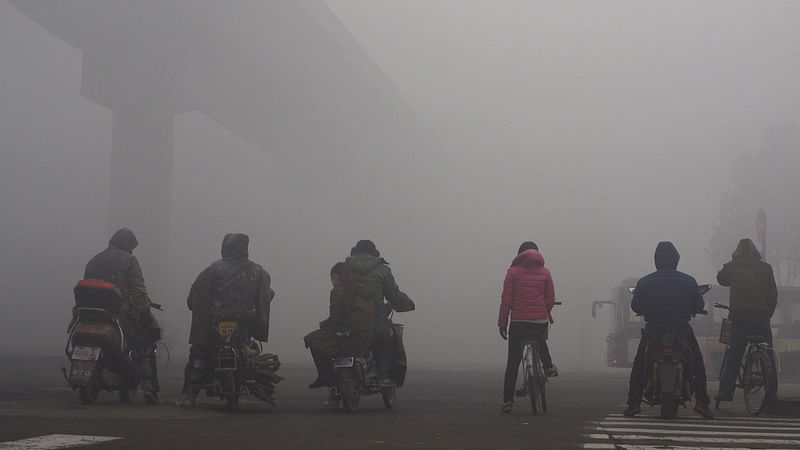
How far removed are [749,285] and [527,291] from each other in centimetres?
295

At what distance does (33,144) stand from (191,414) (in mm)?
29529

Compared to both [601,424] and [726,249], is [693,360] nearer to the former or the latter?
[601,424]

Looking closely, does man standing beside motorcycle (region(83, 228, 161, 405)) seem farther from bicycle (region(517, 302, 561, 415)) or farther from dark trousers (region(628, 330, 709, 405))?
dark trousers (region(628, 330, 709, 405))

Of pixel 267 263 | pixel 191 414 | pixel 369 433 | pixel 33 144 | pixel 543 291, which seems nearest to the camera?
pixel 369 433

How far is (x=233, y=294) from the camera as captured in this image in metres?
10.5

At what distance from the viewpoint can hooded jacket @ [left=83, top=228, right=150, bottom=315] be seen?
1080 centimetres

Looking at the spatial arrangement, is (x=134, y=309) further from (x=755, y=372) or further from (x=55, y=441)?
(x=755, y=372)

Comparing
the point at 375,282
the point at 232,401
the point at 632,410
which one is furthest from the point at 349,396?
the point at 632,410

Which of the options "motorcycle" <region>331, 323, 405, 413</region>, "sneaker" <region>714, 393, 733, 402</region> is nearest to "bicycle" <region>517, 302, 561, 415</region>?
"motorcycle" <region>331, 323, 405, 413</region>

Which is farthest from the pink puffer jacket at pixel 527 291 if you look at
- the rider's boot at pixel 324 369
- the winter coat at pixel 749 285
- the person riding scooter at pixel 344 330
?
the winter coat at pixel 749 285

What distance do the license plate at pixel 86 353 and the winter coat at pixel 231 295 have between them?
887 millimetres

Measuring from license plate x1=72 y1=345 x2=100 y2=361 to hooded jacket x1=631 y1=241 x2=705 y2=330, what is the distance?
5424mm

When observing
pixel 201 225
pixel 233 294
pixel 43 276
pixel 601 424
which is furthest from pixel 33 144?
pixel 601 424

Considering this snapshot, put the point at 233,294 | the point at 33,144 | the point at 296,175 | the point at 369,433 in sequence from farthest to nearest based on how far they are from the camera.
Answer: the point at 296,175, the point at 33,144, the point at 233,294, the point at 369,433
